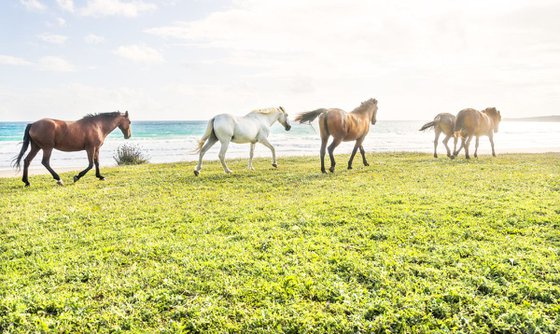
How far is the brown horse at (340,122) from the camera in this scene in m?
11.7

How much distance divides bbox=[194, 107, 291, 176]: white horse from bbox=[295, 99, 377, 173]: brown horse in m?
1.15

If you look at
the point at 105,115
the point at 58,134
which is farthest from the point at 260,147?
the point at 58,134

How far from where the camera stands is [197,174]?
38.1 ft

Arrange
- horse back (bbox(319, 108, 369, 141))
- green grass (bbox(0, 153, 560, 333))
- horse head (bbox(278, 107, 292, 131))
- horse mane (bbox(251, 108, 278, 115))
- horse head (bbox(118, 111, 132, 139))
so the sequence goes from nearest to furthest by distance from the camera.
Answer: green grass (bbox(0, 153, 560, 333)) → horse back (bbox(319, 108, 369, 141)) → horse head (bbox(118, 111, 132, 139)) → horse mane (bbox(251, 108, 278, 115)) → horse head (bbox(278, 107, 292, 131))

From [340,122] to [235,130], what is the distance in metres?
3.30

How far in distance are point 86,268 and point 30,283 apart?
1.84 ft

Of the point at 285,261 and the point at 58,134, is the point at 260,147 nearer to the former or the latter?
the point at 58,134

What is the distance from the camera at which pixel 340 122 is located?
11672mm

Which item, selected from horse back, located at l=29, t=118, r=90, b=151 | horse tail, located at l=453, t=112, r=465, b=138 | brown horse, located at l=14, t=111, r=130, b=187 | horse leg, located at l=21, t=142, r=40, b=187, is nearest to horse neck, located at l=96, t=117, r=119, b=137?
brown horse, located at l=14, t=111, r=130, b=187

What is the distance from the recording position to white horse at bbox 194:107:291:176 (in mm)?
11312

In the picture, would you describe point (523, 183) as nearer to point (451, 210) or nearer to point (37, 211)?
point (451, 210)

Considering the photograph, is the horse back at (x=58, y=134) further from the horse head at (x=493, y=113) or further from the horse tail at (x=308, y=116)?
the horse head at (x=493, y=113)

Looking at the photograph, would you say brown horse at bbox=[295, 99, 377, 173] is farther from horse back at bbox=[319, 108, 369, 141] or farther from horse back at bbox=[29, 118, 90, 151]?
horse back at bbox=[29, 118, 90, 151]

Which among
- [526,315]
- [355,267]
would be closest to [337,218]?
[355,267]
